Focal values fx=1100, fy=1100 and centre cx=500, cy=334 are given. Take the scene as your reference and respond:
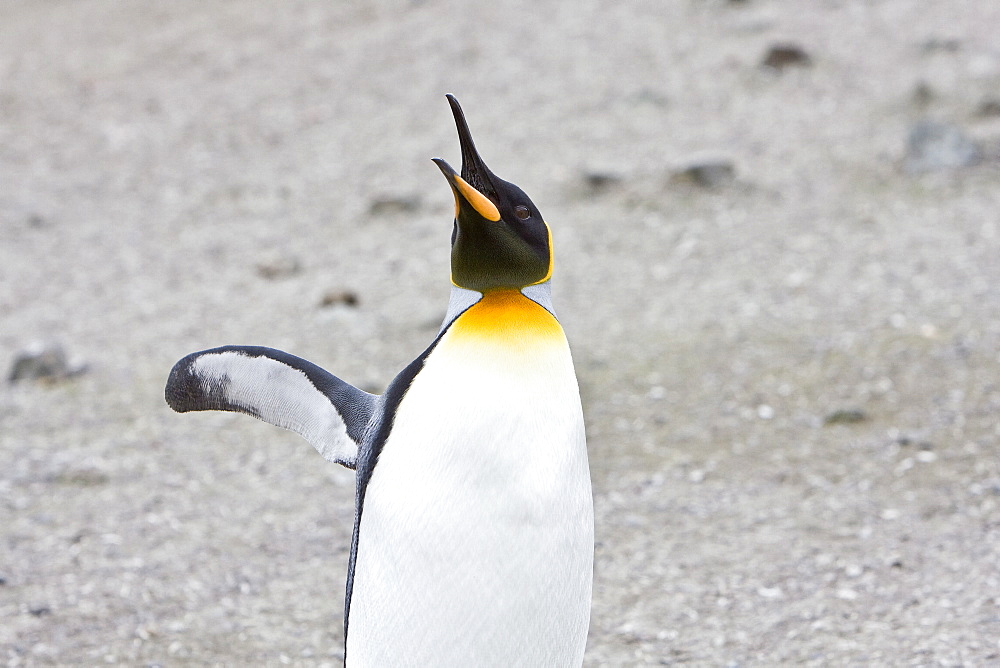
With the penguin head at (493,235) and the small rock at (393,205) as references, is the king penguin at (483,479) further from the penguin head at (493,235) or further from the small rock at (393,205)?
the small rock at (393,205)

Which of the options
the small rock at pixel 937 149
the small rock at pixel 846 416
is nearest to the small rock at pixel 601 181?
the small rock at pixel 937 149

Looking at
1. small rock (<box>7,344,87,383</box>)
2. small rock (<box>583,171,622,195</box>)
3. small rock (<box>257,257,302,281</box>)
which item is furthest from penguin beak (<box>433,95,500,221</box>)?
small rock (<box>583,171,622,195</box>)

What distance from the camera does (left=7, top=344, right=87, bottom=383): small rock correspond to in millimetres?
5023

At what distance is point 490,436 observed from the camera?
6.26ft

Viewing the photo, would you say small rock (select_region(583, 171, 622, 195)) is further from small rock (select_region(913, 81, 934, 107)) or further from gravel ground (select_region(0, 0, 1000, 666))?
small rock (select_region(913, 81, 934, 107))

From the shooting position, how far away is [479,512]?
1908 millimetres

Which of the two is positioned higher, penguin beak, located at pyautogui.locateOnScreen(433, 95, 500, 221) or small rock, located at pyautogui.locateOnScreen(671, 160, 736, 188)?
penguin beak, located at pyautogui.locateOnScreen(433, 95, 500, 221)

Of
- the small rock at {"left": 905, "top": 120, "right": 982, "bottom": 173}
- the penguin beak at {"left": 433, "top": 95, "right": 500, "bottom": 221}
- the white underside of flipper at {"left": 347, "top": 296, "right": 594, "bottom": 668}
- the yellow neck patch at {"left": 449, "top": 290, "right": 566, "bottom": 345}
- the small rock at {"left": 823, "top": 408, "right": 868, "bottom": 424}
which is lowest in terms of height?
the small rock at {"left": 823, "top": 408, "right": 868, "bottom": 424}

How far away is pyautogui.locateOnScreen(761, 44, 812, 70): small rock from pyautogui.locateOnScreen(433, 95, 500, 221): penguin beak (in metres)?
7.19

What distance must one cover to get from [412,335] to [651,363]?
118 centimetres

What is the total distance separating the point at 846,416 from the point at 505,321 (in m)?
2.64

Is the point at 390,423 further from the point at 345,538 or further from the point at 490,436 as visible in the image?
the point at 345,538

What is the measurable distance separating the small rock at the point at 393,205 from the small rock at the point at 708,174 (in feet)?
5.38

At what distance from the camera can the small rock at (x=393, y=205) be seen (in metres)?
7.00
